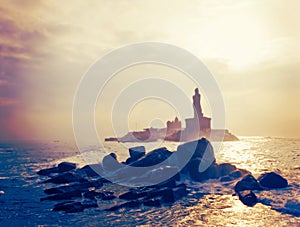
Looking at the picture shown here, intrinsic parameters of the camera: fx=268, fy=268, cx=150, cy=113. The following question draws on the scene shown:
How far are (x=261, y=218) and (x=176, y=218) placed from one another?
882 cm

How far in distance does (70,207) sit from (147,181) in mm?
16985

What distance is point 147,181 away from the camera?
45.1m

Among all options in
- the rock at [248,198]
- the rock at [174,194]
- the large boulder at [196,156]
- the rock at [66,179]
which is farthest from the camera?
the large boulder at [196,156]

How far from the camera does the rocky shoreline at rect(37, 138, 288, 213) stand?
34.3 metres

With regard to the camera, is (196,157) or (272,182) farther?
(196,157)

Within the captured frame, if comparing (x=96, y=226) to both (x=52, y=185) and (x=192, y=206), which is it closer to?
(x=192, y=206)

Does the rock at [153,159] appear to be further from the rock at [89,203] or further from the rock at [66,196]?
the rock at [89,203]

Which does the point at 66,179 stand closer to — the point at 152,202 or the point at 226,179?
the point at 152,202

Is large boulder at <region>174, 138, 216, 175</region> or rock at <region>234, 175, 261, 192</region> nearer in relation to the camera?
rock at <region>234, 175, 261, 192</region>

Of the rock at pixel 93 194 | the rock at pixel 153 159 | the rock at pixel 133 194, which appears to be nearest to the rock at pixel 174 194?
the rock at pixel 133 194

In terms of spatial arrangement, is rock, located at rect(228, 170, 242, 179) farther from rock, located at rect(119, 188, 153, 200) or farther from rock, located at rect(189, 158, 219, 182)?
rock, located at rect(119, 188, 153, 200)

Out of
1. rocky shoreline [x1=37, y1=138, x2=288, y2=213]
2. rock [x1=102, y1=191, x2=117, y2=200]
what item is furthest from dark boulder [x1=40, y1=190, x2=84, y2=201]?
rock [x1=102, y1=191, x2=117, y2=200]

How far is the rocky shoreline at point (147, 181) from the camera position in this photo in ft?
113

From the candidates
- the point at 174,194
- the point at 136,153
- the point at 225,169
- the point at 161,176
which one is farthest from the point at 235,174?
the point at 136,153
